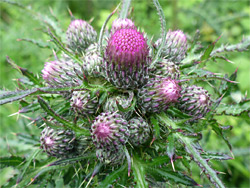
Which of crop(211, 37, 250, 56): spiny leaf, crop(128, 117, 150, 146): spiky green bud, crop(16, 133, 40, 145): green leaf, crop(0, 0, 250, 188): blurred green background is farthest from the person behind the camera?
crop(0, 0, 250, 188): blurred green background

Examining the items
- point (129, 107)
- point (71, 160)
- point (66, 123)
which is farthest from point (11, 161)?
point (129, 107)

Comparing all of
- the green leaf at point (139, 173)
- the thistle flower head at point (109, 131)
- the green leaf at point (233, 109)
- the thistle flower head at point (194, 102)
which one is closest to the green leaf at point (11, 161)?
the thistle flower head at point (109, 131)

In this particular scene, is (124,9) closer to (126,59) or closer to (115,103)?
(126,59)

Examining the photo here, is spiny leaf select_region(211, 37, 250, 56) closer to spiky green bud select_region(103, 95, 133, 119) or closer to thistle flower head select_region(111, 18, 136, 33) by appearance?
thistle flower head select_region(111, 18, 136, 33)

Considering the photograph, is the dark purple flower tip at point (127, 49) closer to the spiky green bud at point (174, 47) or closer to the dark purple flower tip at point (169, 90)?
the dark purple flower tip at point (169, 90)

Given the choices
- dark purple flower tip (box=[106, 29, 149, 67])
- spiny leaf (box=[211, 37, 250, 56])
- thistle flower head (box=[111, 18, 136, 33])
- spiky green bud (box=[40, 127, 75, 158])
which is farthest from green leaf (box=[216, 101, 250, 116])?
spiky green bud (box=[40, 127, 75, 158])

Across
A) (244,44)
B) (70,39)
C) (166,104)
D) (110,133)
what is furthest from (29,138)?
(244,44)

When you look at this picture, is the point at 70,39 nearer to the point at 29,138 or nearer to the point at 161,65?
the point at 161,65
